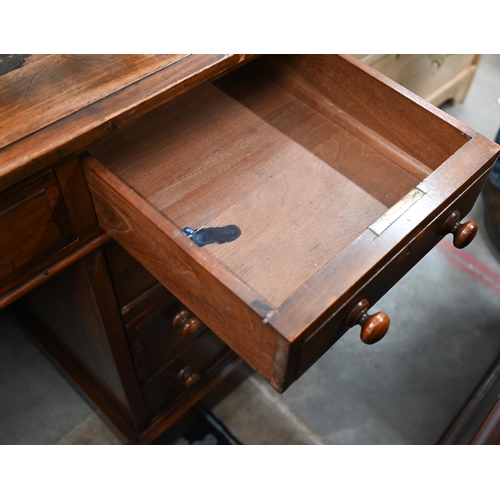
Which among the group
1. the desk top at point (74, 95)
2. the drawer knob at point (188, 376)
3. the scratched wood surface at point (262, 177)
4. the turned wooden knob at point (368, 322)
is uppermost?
the desk top at point (74, 95)

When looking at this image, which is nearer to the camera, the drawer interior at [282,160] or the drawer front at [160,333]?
the drawer interior at [282,160]

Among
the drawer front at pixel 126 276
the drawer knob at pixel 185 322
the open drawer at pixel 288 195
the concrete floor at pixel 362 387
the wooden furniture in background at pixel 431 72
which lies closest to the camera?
the open drawer at pixel 288 195

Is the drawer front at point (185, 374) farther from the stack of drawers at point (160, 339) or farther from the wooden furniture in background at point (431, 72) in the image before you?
the wooden furniture in background at point (431, 72)

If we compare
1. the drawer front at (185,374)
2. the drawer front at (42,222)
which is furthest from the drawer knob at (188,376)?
the drawer front at (42,222)

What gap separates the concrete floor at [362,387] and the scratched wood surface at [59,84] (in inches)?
30.3

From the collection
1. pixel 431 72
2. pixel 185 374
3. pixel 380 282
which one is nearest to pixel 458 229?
pixel 380 282

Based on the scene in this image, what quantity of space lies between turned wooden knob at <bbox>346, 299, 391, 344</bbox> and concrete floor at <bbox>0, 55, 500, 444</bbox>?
0.69 meters

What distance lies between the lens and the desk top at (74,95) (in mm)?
502

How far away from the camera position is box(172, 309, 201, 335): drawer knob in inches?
31.3

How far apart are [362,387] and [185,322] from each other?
0.54 m

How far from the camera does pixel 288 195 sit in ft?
1.99

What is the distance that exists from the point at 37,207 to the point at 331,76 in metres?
0.37

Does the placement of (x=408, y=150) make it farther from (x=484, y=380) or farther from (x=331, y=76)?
(x=484, y=380)

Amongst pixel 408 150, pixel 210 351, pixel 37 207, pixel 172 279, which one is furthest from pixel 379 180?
pixel 210 351
